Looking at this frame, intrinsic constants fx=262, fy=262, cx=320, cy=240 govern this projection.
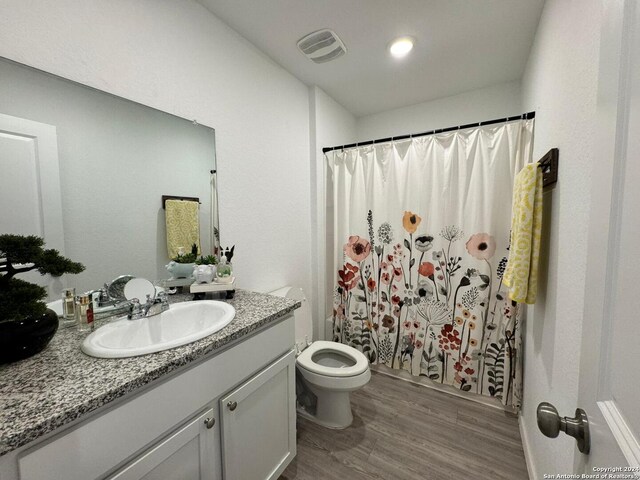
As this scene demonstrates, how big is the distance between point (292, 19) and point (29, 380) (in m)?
1.91

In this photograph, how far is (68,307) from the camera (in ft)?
3.28

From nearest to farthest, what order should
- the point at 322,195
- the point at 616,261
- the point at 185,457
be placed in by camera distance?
the point at 616,261
the point at 185,457
the point at 322,195

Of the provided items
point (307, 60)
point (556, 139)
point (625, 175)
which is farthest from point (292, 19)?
point (625, 175)

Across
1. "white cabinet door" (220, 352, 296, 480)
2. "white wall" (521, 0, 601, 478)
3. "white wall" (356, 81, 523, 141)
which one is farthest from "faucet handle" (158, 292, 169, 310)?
"white wall" (356, 81, 523, 141)

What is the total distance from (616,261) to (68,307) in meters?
1.54

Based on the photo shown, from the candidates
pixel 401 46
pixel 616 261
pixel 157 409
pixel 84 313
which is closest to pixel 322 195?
pixel 401 46

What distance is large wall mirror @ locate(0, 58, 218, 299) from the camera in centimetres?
91

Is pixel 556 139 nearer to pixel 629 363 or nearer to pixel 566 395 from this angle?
pixel 566 395

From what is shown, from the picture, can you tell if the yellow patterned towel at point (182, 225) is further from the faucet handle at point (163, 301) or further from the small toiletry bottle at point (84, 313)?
the small toiletry bottle at point (84, 313)

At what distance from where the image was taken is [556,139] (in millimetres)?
1064

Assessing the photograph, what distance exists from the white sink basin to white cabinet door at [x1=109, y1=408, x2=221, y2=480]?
10.8 inches

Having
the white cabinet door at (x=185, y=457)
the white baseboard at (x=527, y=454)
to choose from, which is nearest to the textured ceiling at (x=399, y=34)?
the white cabinet door at (x=185, y=457)

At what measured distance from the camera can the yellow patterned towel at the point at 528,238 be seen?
3.66ft

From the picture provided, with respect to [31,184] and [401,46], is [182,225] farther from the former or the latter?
[401,46]
